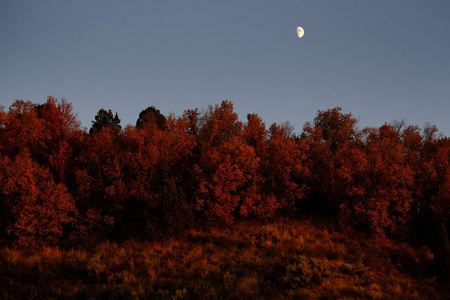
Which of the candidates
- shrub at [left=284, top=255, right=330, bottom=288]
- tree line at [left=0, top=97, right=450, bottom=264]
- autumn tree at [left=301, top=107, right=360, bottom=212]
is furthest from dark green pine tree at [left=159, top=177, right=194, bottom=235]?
autumn tree at [left=301, top=107, right=360, bottom=212]

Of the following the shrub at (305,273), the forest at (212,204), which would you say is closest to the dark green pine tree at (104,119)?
the forest at (212,204)

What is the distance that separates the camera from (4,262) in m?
16.3

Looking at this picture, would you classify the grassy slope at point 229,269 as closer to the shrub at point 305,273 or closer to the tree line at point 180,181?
the shrub at point 305,273

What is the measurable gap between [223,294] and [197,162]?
42.1ft

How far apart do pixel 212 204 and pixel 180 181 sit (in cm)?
391

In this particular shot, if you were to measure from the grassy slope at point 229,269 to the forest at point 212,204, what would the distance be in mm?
121

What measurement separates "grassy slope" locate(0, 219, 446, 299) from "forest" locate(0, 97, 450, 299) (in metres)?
0.12

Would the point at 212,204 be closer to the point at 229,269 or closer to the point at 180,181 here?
the point at 180,181

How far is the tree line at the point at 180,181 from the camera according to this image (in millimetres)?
19344

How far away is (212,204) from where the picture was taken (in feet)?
70.5

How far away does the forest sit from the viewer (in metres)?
15.0

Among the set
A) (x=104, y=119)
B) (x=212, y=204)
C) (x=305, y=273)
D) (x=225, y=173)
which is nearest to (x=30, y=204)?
(x=212, y=204)

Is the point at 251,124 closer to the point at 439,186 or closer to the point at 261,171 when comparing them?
the point at 261,171

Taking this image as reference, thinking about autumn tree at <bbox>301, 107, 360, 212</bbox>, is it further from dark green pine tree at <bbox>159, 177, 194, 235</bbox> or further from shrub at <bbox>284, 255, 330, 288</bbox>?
dark green pine tree at <bbox>159, 177, 194, 235</bbox>
